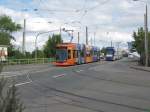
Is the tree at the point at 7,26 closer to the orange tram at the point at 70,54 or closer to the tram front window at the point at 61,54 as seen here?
the orange tram at the point at 70,54

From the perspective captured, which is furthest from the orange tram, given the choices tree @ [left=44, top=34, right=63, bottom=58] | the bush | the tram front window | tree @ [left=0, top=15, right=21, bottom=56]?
the bush

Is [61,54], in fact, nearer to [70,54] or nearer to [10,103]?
[70,54]

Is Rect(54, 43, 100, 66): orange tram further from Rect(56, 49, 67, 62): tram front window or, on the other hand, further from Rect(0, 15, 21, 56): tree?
Rect(0, 15, 21, 56): tree

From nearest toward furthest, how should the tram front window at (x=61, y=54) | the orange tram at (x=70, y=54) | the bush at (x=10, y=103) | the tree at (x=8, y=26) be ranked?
the bush at (x=10, y=103)
the tram front window at (x=61, y=54)
the orange tram at (x=70, y=54)
the tree at (x=8, y=26)

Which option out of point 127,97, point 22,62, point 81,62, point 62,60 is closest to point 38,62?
point 22,62

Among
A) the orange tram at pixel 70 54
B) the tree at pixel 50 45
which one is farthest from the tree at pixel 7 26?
the orange tram at pixel 70 54

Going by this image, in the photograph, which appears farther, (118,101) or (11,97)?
(118,101)

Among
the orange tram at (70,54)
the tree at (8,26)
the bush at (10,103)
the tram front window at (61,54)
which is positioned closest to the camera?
the bush at (10,103)

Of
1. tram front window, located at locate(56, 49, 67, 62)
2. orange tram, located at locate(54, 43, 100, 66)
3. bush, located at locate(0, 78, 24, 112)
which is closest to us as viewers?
bush, located at locate(0, 78, 24, 112)

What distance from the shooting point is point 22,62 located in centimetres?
8169

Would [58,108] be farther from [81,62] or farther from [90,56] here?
[90,56]

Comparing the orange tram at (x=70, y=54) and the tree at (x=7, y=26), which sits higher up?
the tree at (x=7, y=26)

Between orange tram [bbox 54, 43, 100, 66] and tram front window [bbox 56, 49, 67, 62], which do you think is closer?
tram front window [bbox 56, 49, 67, 62]

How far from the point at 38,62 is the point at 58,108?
2899 inches
